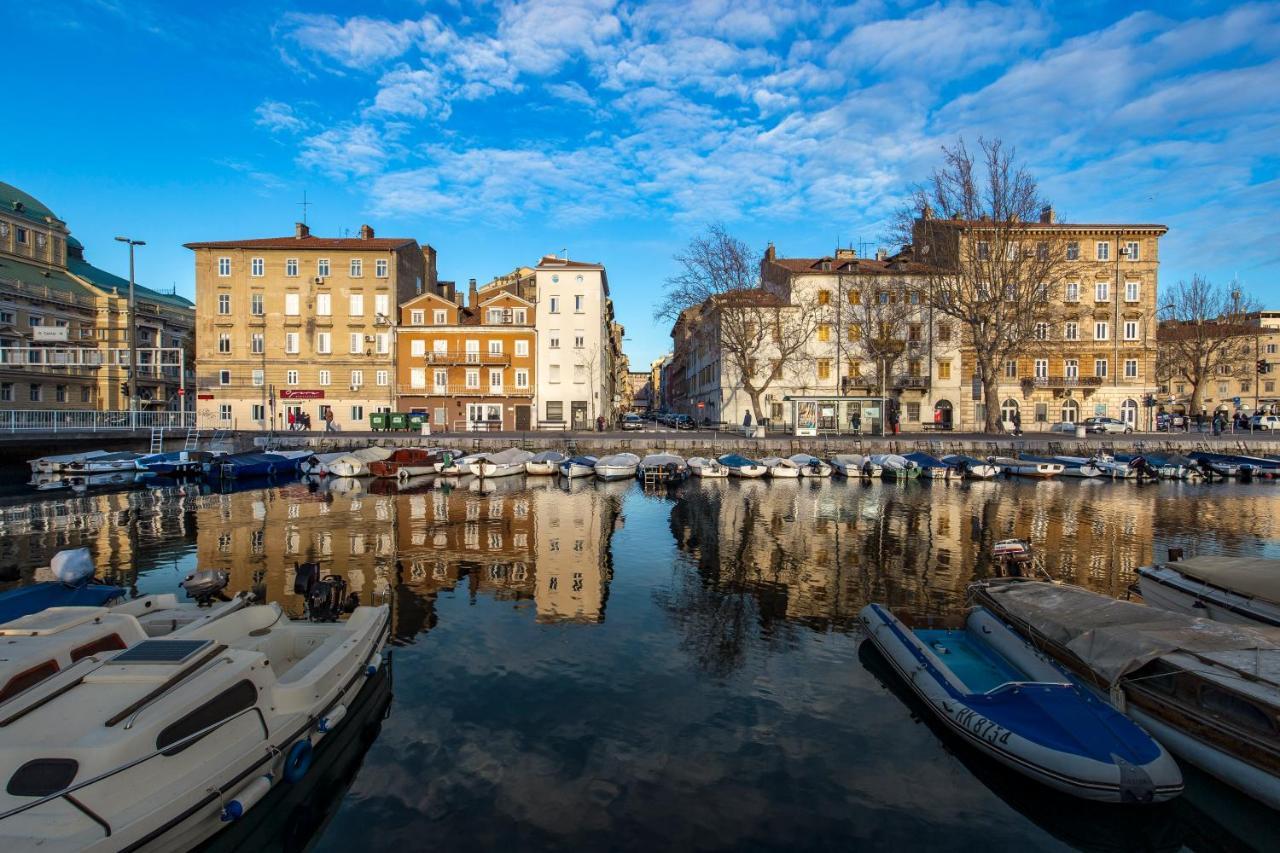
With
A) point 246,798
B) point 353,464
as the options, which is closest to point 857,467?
point 353,464

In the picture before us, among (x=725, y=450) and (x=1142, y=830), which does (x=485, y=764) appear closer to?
(x=1142, y=830)

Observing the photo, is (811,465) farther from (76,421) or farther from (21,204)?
(21,204)

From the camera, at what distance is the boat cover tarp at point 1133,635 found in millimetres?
7645

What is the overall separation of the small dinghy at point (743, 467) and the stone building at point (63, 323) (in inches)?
1972

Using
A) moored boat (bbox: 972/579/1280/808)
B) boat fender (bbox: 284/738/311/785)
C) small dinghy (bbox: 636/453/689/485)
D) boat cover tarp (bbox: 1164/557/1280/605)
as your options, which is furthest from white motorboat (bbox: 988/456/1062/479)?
boat fender (bbox: 284/738/311/785)

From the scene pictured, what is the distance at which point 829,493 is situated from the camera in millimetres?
33281

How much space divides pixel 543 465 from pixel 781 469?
576 inches

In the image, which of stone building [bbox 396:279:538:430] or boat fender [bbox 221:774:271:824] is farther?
stone building [bbox 396:279:538:430]

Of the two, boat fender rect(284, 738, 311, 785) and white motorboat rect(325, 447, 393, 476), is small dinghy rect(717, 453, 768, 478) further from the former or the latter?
boat fender rect(284, 738, 311, 785)

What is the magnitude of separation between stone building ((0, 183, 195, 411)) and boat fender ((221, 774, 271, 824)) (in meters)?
62.2

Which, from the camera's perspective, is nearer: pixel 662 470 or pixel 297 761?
pixel 297 761

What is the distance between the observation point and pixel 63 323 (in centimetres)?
6494

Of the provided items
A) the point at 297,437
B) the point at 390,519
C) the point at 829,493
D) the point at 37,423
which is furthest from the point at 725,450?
the point at 37,423

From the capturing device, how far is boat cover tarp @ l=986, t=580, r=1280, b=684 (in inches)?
301
